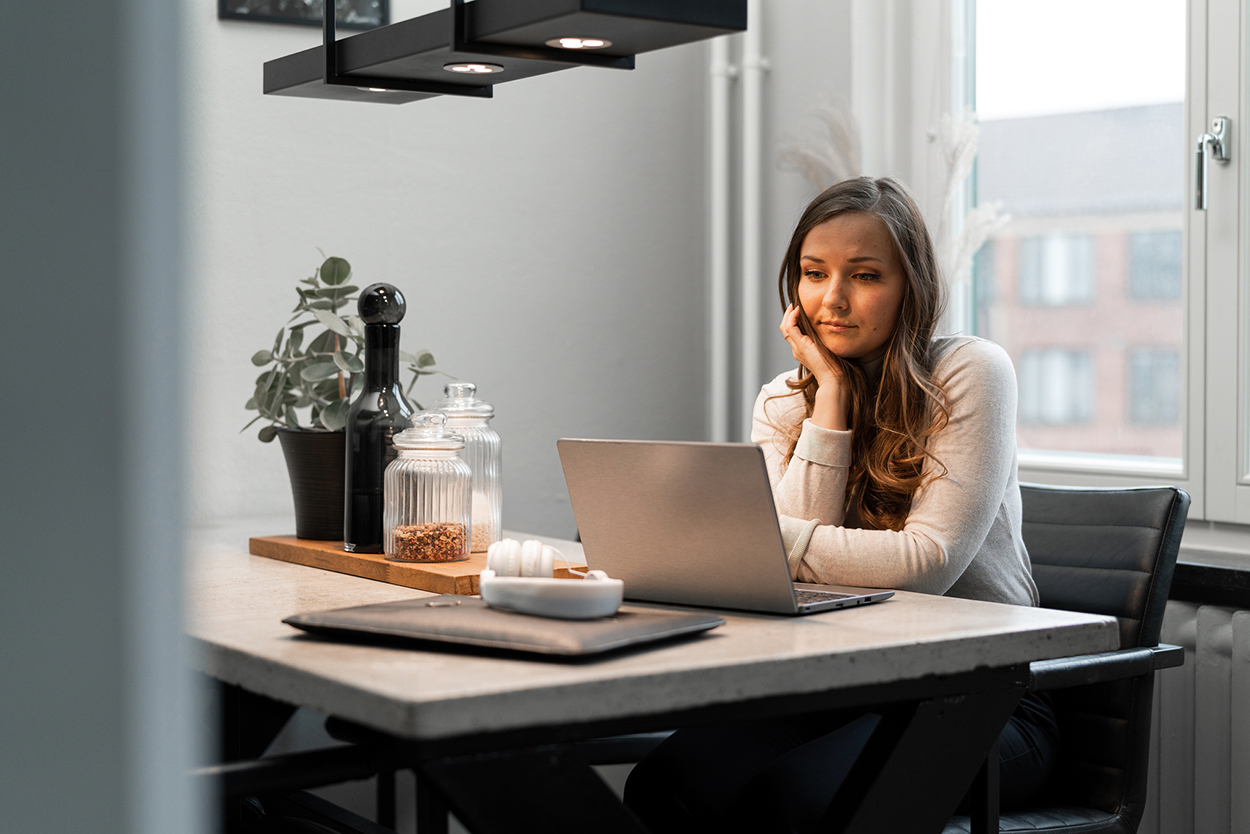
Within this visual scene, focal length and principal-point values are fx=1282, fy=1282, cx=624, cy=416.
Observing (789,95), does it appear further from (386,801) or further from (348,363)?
(386,801)

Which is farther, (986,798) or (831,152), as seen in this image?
(831,152)

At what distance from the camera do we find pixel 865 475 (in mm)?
1860

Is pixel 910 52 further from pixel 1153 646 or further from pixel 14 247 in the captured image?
pixel 14 247

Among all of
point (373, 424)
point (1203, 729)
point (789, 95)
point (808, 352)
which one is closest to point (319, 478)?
point (373, 424)

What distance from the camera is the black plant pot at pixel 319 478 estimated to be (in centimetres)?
193

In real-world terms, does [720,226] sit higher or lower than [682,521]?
higher

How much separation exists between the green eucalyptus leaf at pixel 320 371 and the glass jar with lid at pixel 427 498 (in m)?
0.34

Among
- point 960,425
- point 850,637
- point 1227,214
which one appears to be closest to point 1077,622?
point 850,637

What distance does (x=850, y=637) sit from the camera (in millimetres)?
1192

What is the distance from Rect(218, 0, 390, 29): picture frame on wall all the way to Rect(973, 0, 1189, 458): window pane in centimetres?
140

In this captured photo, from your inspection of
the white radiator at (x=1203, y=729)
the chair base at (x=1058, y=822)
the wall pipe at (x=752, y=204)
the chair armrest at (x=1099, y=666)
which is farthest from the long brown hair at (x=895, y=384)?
the wall pipe at (x=752, y=204)

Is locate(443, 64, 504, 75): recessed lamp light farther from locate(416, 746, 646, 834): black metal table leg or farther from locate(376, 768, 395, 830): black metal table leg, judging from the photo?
locate(376, 768, 395, 830): black metal table leg

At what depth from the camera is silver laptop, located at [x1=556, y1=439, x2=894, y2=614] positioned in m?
1.27

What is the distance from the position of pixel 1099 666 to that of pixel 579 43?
1.02 m
